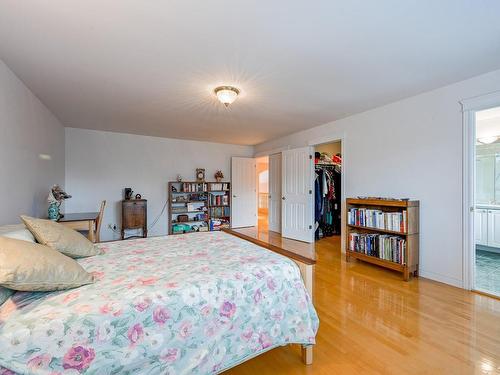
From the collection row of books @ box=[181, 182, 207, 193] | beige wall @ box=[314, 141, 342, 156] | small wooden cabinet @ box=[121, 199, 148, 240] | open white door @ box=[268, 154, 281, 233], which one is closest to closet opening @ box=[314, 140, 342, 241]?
beige wall @ box=[314, 141, 342, 156]

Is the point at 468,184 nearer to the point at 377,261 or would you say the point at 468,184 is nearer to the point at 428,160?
the point at 428,160

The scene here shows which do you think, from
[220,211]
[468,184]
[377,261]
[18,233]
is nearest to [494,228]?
[468,184]

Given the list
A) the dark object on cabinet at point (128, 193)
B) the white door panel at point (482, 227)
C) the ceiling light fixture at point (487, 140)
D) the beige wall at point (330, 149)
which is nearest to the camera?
the white door panel at point (482, 227)

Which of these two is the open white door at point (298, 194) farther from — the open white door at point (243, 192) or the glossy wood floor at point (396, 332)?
the glossy wood floor at point (396, 332)

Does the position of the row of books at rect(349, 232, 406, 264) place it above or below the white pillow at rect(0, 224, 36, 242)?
below

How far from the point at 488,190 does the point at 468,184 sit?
223 cm

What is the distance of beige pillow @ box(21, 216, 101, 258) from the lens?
1507mm

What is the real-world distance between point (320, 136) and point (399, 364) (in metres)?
3.59

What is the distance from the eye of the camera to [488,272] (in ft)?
10.0

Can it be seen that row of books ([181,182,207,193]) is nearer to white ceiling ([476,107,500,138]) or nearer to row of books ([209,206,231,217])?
row of books ([209,206,231,217])

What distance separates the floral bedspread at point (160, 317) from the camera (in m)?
0.94

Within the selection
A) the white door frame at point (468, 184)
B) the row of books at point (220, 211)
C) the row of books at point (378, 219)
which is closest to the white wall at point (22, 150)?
the row of books at point (220, 211)

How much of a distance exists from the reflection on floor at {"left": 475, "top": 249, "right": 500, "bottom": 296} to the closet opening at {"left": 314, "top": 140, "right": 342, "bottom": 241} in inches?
91.9

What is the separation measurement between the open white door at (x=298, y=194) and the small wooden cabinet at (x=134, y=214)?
292 centimetres
